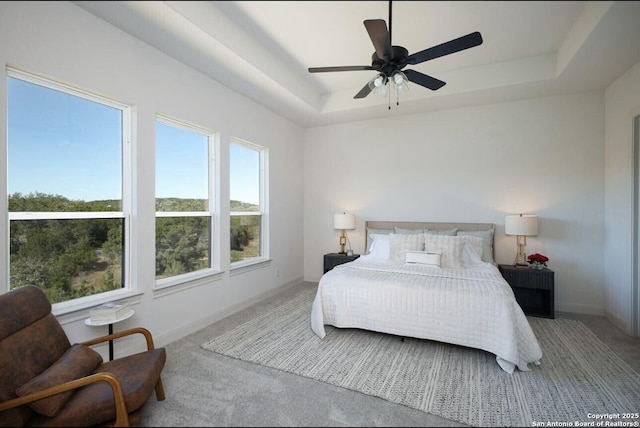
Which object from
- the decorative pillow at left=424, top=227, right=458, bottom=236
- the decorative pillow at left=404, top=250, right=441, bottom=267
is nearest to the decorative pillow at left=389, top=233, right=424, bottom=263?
the decorative pillow at left=404, top=250, right=441, bottom=267

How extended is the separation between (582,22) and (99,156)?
4.19m

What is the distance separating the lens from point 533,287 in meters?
3.57

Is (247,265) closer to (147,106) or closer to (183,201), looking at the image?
(183,201)

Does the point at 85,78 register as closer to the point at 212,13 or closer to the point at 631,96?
the point at 212,13

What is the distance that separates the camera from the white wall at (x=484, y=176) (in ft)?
12.3

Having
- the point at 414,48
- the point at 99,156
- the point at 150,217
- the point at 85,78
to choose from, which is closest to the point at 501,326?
the point at 414,48

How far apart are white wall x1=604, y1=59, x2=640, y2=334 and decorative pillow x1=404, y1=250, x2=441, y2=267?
1.99 metres

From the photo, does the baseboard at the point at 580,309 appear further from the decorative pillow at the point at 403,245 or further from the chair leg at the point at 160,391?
the chair leg at the point at 160,391

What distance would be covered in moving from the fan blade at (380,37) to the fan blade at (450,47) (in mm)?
202

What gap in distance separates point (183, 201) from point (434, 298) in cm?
284

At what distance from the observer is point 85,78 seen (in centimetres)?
225

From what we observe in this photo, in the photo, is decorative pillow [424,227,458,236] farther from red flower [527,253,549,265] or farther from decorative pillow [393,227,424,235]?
red flower [527,253,549,265]

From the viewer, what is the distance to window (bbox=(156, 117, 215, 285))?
9.82ft

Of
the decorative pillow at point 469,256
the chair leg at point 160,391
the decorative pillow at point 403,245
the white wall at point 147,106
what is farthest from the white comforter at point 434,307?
the chair leg at point 160,391
